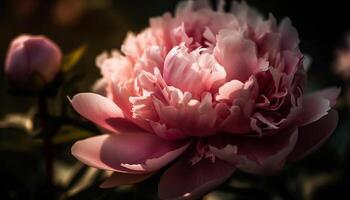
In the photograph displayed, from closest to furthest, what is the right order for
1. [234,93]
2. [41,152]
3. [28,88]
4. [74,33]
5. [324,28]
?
1. [234,93]
2. [28,88]
3. [41,152]
4. [74,33]
5. [324,28]

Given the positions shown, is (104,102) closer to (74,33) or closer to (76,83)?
(76,83)

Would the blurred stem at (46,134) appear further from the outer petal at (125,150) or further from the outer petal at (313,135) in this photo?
the outer petal at (313,135)

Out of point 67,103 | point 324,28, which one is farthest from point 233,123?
point 324,28

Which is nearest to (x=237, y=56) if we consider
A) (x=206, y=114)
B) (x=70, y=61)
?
(x=206, y=114)

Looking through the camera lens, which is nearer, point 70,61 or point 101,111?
point 101,111

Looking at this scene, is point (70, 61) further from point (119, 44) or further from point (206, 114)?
point (119, 44)

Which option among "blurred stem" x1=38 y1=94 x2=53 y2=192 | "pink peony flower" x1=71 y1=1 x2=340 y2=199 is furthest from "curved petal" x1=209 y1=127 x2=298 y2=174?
"blurred stem" x1=38 y1=94 x2=53 y2=192
